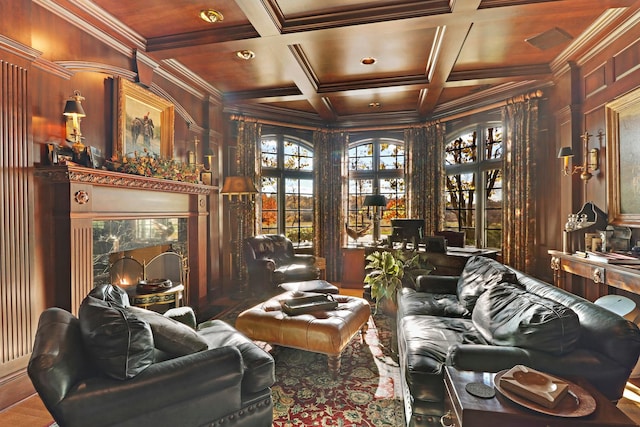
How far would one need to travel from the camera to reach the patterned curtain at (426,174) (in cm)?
590

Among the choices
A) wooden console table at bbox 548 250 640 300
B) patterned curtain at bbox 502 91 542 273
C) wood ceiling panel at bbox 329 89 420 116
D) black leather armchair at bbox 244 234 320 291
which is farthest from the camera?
wood ceiling panel at bbox 329 89 420 116

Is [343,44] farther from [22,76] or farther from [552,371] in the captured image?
[552,371]

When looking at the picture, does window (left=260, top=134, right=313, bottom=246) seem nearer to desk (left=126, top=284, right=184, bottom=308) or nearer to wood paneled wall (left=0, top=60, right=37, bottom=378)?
desk (left=126, top=284, right=184, bottom=308)

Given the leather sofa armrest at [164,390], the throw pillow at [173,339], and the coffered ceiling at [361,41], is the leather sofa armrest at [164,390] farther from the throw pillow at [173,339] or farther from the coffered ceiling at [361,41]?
the coffered ceiling at [361,41]

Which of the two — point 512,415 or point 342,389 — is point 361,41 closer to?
point 342,389

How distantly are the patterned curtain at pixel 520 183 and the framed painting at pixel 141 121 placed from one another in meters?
4.75

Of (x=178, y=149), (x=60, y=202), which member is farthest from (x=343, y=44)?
(x=60, y=202)

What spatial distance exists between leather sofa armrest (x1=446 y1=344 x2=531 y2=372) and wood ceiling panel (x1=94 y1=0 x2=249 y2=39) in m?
3.26

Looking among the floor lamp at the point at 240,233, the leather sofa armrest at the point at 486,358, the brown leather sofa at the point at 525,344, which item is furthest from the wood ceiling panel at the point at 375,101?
the leather sofa armrest at the point at 486,358

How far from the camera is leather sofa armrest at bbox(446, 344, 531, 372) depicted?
164 centimetres

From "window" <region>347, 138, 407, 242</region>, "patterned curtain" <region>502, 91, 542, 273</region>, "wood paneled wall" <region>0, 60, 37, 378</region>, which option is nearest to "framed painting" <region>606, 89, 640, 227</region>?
"patterned curtain" <region>502, 91, 542, 273</region>

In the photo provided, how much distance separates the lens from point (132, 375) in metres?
1.51

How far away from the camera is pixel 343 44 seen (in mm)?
3662

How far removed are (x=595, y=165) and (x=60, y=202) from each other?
17.3ft
